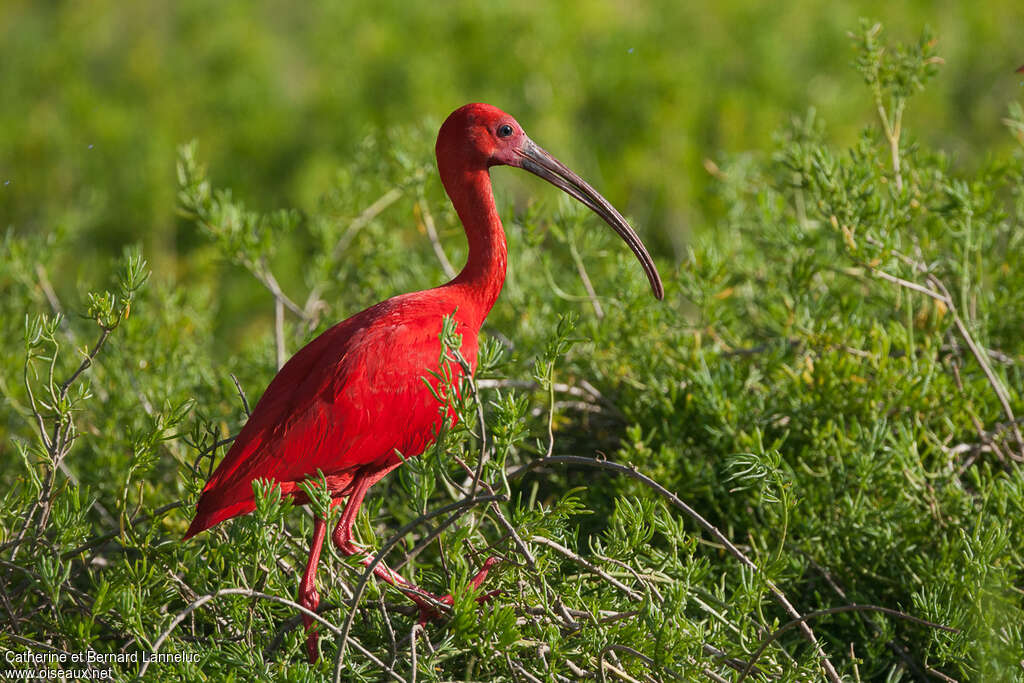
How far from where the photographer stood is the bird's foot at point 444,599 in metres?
2.92

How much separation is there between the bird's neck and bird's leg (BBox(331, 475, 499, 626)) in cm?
66

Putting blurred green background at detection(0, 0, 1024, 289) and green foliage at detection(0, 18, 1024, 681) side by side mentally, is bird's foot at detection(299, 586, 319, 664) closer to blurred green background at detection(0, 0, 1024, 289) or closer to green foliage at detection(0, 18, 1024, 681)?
green foliage at detection(0, 18, 1024, 681)

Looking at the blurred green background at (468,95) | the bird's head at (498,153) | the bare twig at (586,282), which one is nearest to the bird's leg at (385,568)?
the bird's head at (498,153)

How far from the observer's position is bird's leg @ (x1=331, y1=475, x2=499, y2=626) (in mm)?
2842

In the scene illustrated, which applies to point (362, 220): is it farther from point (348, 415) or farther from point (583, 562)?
point (583, 562)

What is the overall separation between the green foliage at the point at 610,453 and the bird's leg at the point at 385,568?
47 mm

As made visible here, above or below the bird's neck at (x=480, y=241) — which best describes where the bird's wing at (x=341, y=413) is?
below

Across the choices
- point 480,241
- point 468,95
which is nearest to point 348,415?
point 480,241

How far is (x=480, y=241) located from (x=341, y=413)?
749 millimetres

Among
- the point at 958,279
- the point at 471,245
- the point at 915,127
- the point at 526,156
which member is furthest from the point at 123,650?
the point at 915,127

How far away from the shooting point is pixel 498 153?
11.7 feet

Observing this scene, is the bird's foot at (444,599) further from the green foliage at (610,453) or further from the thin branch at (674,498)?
the thin branch at (674,498)

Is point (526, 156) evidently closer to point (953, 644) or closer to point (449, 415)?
point (449, 415)

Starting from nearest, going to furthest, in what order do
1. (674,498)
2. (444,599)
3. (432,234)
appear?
(674,498)
(444,599)
(432,234)
